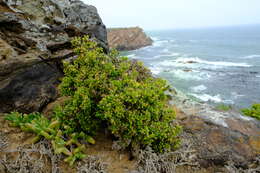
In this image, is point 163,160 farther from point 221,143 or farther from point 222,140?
point 222,140

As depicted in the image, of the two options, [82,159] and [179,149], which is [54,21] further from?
[179,149]

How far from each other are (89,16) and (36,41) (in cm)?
346

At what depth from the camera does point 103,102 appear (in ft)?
17.0

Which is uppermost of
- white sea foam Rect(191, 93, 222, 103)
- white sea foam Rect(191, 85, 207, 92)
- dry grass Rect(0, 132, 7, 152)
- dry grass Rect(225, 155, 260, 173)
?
dry grass Rect(0, 132, 7, 152)

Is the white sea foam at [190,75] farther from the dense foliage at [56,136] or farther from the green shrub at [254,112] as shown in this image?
the dense foliage at [56,136]

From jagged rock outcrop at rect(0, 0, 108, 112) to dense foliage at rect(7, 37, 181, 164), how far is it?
1.06 metres

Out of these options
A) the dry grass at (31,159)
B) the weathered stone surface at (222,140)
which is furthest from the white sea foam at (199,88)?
the dry grass at (31,159)

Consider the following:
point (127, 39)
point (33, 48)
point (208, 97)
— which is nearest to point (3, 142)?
point (33, 48)

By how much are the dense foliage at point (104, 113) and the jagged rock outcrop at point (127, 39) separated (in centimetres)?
6770

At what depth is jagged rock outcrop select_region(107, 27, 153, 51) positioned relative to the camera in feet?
246

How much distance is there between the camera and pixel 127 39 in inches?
3046

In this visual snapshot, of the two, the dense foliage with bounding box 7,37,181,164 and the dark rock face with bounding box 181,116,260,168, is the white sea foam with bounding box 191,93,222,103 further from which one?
the dense foliage with bounding box 7,37,181,164

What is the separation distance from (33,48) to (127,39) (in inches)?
2849

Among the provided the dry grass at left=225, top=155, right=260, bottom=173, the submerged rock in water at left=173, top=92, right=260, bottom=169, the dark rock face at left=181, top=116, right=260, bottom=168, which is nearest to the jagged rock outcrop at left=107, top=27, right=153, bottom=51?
the submerged rock in water at left=173, top=92, right=260, bottom=169
